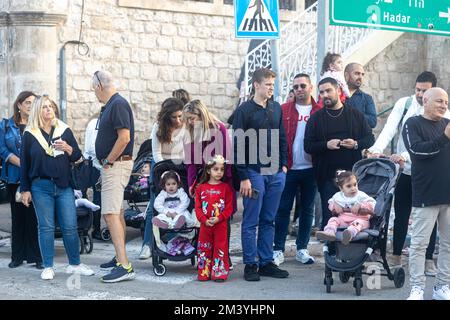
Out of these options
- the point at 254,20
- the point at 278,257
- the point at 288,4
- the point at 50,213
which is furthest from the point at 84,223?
the point at 288,4

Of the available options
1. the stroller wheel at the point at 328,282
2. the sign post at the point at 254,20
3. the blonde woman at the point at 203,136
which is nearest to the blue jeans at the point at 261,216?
the blonde woman at the point at 203,136

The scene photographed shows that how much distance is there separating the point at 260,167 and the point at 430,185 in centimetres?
189

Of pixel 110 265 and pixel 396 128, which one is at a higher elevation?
pixel 396 128

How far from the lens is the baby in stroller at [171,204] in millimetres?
9359

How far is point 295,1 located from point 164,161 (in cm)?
945

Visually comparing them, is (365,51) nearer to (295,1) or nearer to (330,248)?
(295,1)

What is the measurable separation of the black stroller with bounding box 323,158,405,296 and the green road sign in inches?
71.9

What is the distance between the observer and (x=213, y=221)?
29.5 ft

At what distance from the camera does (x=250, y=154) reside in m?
9.06

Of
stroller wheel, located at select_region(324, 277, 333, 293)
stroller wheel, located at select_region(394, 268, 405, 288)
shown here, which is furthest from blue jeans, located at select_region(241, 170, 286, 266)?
stroller wheel, located at select_region(394, 268, 405, 288)

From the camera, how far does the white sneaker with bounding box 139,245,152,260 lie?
10258mm

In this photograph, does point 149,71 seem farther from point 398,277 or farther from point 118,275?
point 398,277

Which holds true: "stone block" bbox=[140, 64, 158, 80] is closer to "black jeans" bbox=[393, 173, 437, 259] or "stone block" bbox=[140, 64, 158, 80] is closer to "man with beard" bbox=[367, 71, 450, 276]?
"man with beard" bbox=[367, 71, 450, 276]
